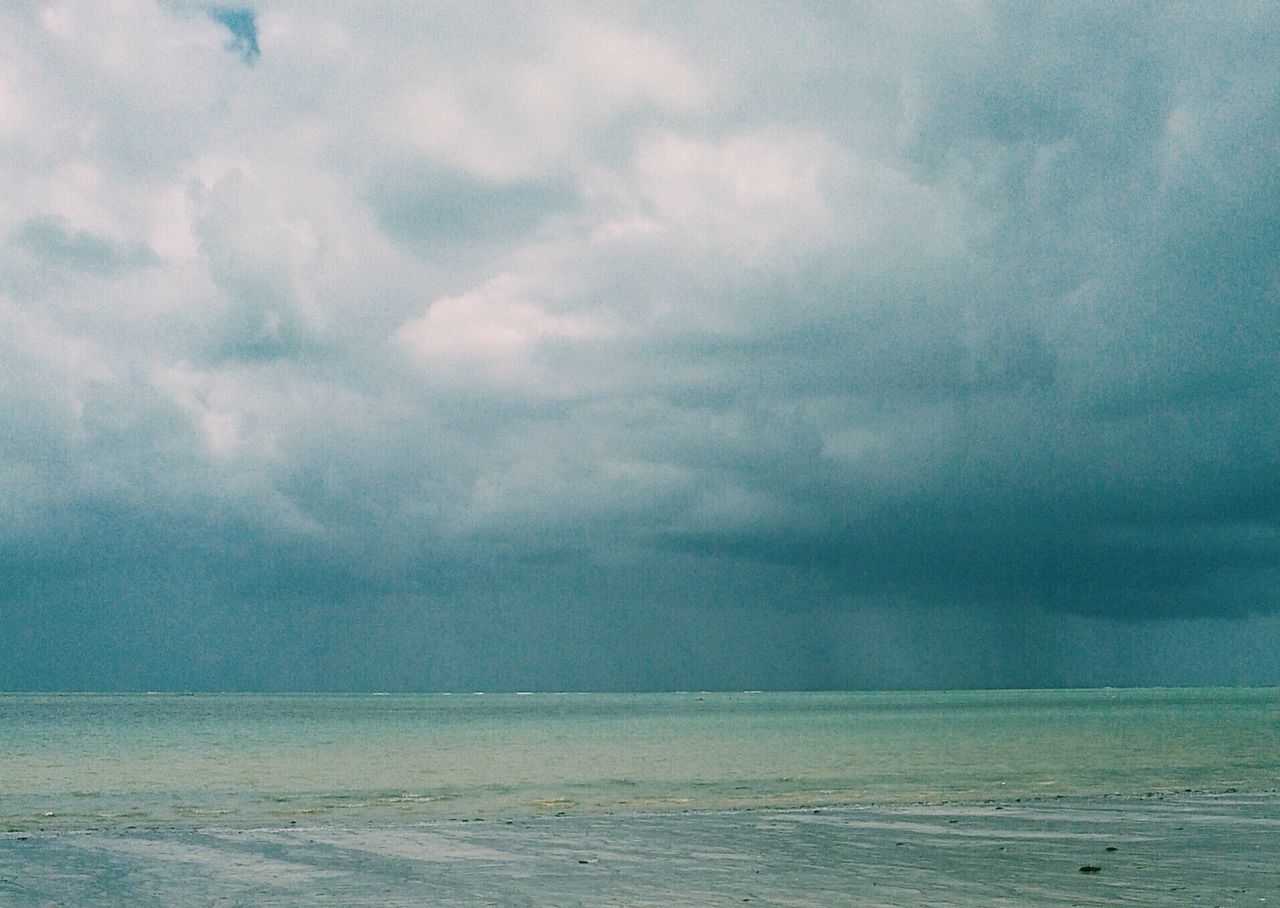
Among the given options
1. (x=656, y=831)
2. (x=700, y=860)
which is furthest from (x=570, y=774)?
(x=700, y=860)

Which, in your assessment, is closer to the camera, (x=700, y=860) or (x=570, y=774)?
(x=700, y=860)

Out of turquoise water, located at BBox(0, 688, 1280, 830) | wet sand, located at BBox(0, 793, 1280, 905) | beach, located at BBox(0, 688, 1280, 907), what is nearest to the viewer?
wet sand, located at BBox(0, 793, 1280, 905)

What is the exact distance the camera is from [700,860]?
25.8 metres

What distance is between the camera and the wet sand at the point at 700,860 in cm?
2112

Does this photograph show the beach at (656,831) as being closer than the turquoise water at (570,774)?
Yes

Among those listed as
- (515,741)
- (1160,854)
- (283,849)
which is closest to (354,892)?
(283,849)

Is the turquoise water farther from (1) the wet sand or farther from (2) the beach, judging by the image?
(1) the wet sand

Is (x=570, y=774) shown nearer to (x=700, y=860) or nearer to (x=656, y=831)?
(x=656, y=831)

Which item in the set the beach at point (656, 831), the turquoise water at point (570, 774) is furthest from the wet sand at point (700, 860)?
the turquoise water at point (570, 774)

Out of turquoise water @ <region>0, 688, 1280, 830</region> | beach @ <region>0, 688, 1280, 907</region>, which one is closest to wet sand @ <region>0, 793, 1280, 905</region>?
beach @ <region>0, 688, 1280, 907</region>

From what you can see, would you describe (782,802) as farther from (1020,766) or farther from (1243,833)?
(1020,766)

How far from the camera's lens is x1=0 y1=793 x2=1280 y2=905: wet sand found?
21.1m

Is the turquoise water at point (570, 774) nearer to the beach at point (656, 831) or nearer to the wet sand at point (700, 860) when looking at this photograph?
the beach at point (656, 831)

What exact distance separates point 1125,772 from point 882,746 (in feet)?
101
